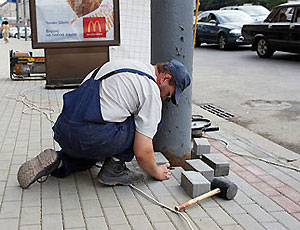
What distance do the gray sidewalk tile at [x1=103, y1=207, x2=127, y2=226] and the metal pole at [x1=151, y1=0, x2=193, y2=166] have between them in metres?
1.20

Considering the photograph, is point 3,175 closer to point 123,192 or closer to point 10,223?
point 10,223

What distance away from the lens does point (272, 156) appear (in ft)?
15.9

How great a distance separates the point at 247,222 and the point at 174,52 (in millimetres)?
1814

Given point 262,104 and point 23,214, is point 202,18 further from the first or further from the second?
point 23,214

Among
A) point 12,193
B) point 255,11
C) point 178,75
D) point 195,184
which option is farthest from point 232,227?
point 255,11

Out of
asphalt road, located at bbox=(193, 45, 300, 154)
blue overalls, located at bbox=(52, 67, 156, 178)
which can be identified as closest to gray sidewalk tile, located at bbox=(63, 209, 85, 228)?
blue overalls, located at bbox=(52, 67, 156, 178)

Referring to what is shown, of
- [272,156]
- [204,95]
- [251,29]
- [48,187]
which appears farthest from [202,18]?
[48,187]

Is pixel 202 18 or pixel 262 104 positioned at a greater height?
pixel 202 18

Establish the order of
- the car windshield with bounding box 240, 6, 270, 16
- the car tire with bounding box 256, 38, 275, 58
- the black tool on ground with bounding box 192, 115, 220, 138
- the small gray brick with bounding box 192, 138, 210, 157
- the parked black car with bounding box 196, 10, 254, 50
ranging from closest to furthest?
the small gray brick with bounding box 192, 138, 210, 157, the black tool on ground with bounding box 192, 115, 220, 138, the car tire with bounding box 256, 38, 275, 58, the parked black car with bounding box 196, 10, 254, 50, the car windshield with bounding box 240, 6, 270, 16

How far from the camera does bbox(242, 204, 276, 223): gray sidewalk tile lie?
10.5ft

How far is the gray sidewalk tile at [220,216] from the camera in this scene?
3.14m

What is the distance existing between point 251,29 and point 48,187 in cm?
1265

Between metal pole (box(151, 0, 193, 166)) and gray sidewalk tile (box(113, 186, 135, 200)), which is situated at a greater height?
metal pole (box(151, 0, 193, 166))

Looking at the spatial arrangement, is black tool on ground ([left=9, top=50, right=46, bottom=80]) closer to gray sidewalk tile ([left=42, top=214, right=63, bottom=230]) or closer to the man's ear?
the man's ear
